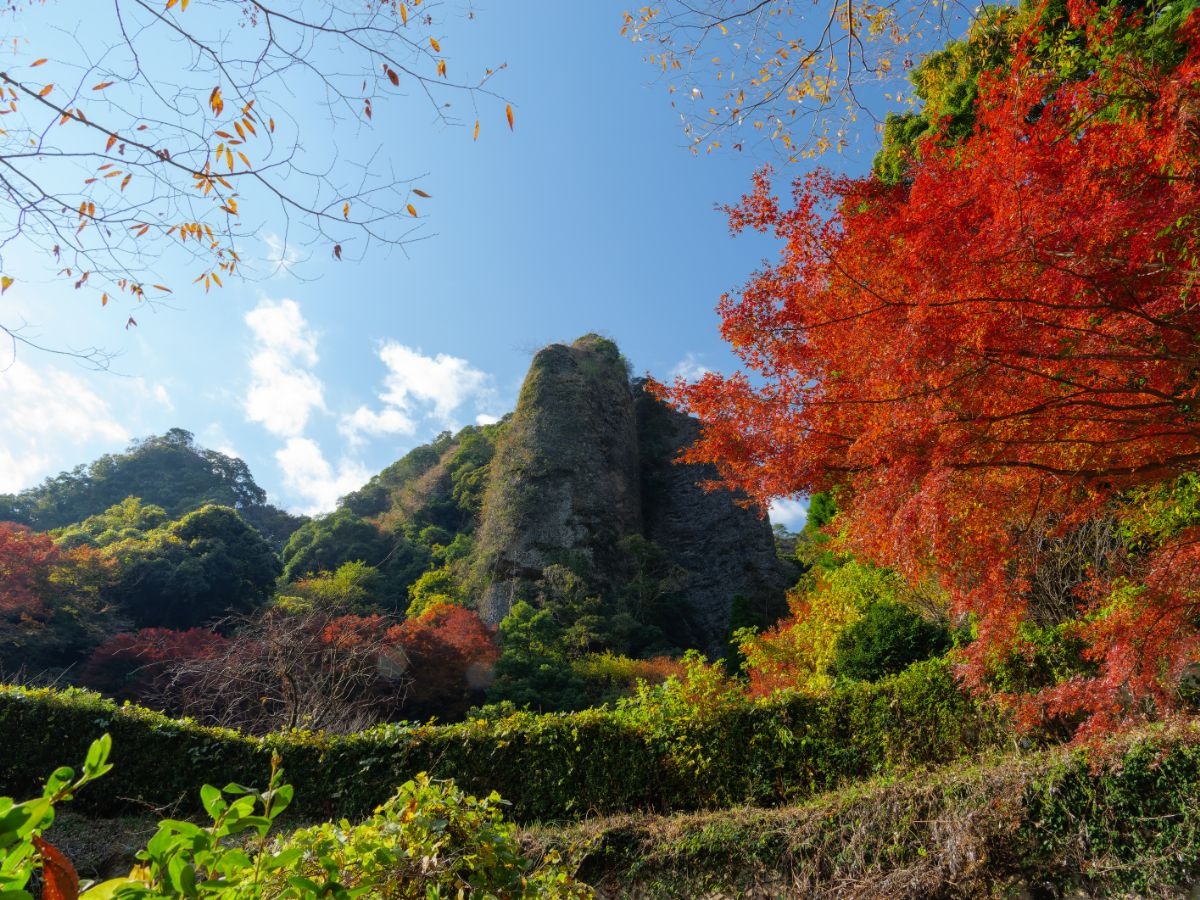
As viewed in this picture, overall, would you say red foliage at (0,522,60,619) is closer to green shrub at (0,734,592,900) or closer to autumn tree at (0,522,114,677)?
autumn tree at (0,522,114,677)

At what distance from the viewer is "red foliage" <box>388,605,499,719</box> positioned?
1530 centimetres

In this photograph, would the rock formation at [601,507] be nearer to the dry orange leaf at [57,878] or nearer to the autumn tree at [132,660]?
the autumn tree at [132,660]

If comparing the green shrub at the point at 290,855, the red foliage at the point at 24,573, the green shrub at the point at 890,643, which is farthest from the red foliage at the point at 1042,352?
the red foliage at the point at 24,573

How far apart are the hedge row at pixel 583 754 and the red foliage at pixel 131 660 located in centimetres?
722

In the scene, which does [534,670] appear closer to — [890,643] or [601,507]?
[890,643]

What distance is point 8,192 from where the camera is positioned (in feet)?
9.39

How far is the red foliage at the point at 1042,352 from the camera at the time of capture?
4.77 metres

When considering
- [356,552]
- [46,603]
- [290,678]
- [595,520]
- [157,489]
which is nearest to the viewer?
[290,678]

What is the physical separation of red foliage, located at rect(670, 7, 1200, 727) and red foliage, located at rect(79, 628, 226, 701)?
51.5ft

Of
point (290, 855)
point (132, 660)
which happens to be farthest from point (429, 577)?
point (290, 855)

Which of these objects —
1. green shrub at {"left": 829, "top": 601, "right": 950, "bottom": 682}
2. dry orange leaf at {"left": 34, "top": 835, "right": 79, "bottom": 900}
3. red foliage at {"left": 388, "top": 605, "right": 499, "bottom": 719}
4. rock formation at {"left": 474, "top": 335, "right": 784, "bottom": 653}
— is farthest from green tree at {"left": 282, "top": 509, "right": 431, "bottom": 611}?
dry orange leaf at {"left": 34, "top": 835, "right": 79, "bottom": 900}

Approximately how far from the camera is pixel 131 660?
16531mm

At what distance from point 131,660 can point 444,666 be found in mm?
7996

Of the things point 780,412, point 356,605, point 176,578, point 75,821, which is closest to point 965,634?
point 780,412
